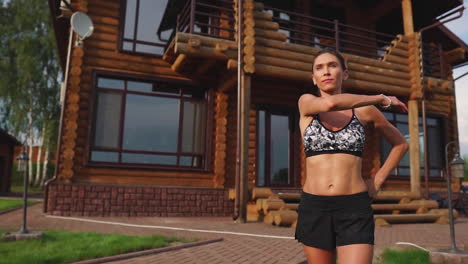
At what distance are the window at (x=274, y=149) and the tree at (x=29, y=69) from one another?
1697cm

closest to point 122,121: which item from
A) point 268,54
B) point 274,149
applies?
point 268,54

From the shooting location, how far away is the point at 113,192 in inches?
372

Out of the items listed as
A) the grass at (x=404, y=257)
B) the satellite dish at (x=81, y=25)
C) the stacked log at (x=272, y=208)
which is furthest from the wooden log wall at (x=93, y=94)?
the grass at (x=404, y=257)

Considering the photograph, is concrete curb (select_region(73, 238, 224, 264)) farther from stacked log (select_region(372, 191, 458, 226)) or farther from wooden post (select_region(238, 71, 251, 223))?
stacked log (select_region(372, 191, 458, 226))

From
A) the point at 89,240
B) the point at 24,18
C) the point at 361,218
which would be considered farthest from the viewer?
the point at 24,18

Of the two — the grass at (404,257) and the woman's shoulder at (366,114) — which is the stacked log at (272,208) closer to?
the grass at (404,257)

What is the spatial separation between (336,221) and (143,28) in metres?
10.1

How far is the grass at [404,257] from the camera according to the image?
177 inches

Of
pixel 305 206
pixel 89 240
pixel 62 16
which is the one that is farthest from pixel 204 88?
pixel 305 206

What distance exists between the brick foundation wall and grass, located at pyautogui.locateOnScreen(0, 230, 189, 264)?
137 inches

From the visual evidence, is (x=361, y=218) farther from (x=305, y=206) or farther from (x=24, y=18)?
(x=24, y=18)

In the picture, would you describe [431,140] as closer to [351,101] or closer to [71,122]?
[71,122]

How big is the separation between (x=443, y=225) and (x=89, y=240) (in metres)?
8.20

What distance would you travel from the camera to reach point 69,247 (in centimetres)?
484
